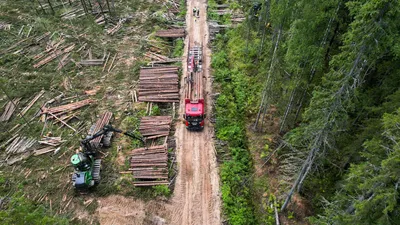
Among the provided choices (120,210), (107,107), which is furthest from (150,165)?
(107,107)

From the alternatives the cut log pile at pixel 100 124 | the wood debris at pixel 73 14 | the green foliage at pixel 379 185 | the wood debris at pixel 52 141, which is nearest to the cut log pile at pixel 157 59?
the cut log pile at pixel 100 124

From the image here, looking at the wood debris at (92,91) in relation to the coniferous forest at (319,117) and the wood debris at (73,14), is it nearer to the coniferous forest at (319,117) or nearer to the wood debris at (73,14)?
the coniferous forest at (319,117)

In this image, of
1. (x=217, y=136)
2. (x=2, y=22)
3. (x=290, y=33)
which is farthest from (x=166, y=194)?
(x=2, y=22)

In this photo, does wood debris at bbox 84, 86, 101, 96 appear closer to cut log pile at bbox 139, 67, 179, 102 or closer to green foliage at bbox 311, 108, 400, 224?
cut log pile at bbox 139, 67, 179, 102

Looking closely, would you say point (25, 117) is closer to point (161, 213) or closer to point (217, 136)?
point (161, 213)

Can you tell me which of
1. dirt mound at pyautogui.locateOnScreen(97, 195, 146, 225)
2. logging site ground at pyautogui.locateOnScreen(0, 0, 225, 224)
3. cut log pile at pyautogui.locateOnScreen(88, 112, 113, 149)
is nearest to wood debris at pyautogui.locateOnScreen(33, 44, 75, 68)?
logging site ground at pyautogui.locateOnScreen(0, 0, 225, 224)

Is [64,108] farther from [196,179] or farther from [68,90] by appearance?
[196,179]
